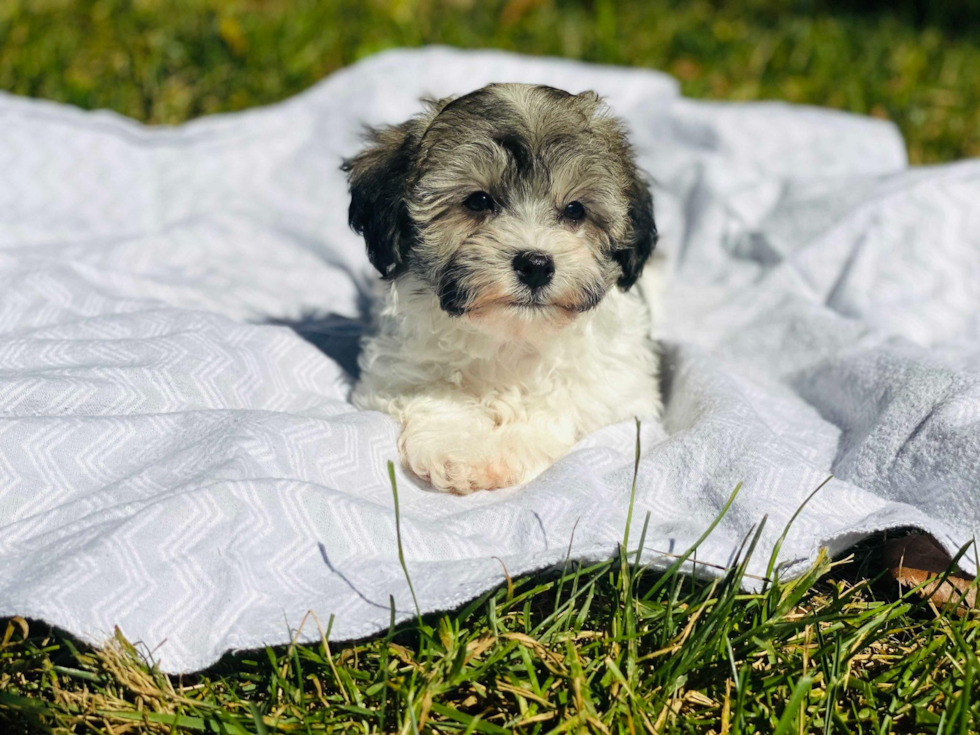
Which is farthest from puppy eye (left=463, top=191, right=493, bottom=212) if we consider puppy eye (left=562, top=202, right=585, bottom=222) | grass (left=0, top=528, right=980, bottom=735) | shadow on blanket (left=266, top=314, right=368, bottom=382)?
grass (left=0, top=528, right=980, bottom=735)

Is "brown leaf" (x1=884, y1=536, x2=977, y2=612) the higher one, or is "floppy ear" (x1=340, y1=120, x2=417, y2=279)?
"floppy ear" (x1=340, y1=120, x2=417, y2=279)

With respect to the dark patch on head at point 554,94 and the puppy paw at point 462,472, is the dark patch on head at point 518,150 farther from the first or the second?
the puppy paw at point 462,472

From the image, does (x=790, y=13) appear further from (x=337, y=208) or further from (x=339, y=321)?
(x=339, y=321)

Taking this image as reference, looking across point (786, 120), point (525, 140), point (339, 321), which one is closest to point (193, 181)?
point (339, 321)

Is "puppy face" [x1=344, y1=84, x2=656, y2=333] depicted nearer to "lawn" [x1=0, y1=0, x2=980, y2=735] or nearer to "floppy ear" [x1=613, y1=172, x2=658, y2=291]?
"floppy ear" [x1=613, y1=172, x2=658, y2=291]

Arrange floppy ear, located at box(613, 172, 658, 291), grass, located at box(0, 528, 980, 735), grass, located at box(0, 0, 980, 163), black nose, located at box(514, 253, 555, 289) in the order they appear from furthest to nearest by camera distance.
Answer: grass, located at box(0, 0, 980, 163)
floppy ear, located at box(613, 172, 658, 291)
black nose, located at box(514, 253, 555, 289)
grass, located at box(0, 528, 980, 735)

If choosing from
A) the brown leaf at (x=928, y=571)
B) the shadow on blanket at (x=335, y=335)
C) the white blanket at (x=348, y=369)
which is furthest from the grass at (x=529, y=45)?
the brown leaf at (x=928, y=571)
